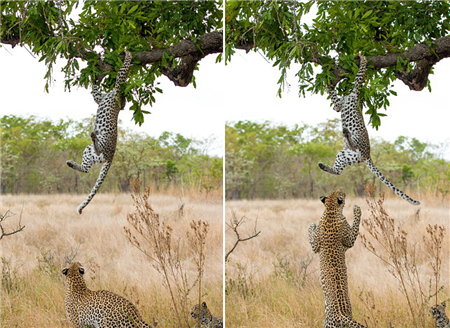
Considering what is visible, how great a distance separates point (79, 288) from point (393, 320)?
7.85ft

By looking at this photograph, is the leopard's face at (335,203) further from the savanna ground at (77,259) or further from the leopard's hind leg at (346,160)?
the savanna ground at (77,259)

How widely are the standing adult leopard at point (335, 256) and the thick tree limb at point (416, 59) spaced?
3.30ft

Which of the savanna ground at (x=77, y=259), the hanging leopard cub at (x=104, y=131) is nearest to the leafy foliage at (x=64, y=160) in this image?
the savanna ground at (x=77, y=259)

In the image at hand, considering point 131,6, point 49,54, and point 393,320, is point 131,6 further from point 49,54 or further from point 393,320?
point 393,320

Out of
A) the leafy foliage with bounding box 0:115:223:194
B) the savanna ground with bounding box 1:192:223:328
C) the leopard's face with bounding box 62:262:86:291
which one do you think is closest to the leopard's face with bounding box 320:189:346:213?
the savanna ground with bounding box 1:192:223:328

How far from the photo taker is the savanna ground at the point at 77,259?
418cm

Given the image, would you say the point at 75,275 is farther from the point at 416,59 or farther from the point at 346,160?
the point at 416,59

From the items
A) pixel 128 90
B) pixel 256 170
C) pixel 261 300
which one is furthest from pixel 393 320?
pixel 256 170

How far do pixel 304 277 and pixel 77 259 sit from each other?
6.85ft

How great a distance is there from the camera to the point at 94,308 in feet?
11.7

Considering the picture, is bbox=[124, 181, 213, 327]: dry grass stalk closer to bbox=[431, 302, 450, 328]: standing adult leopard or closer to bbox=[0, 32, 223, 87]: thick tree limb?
bbox=[0, 32, 223, 87]: thick tree limb

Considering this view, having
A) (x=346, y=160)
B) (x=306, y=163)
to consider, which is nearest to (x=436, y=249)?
(x=346, y=160)

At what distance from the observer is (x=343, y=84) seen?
3893 mm

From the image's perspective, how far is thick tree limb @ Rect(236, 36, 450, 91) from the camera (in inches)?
153
